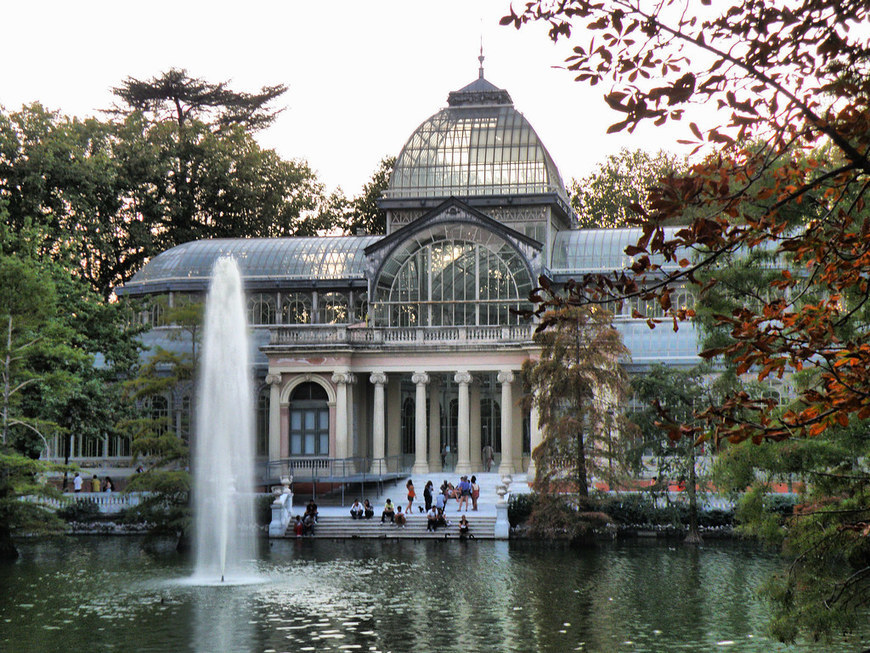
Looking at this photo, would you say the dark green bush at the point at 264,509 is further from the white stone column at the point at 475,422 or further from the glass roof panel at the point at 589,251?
the glass roof panel at the point at 589,251

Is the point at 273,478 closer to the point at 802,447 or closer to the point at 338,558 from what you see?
the point at 338,558

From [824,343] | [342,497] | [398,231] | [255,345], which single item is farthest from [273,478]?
[824,343]

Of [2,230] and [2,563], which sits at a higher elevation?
[2,230]

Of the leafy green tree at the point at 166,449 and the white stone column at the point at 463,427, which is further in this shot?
the white stone column at the point at 463,427

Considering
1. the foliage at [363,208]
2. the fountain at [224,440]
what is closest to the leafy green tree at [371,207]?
the foliage at [363,208]

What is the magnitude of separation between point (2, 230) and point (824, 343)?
33694mm

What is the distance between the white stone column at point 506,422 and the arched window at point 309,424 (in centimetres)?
735

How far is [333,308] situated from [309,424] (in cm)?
626

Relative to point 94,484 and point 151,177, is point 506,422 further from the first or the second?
point 151,177

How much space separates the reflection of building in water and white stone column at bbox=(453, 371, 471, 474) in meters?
0.07

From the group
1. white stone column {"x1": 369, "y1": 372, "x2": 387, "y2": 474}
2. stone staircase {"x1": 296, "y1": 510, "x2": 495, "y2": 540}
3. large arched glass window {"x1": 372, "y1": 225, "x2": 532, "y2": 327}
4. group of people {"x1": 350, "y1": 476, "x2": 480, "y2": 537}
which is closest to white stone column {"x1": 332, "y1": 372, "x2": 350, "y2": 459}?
white stone column {"x1": 369, "y1": 372, "x2": 387, "y2": 474}

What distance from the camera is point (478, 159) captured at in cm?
5047

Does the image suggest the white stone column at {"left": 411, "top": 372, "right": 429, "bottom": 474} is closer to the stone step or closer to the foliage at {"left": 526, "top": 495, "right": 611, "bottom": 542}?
the stone step

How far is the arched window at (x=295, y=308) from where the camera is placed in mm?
50906
